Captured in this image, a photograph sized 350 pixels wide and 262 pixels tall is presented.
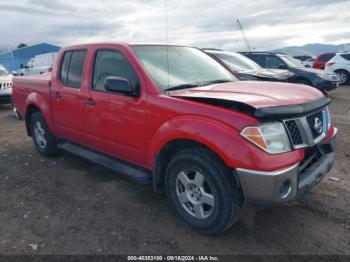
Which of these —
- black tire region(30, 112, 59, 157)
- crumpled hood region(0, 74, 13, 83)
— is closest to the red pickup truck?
black tire region(30, 112, 59, 157)

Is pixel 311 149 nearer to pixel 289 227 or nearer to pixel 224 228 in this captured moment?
pixel 289 227

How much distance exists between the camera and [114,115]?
3.67m

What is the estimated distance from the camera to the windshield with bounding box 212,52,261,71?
29.9ft

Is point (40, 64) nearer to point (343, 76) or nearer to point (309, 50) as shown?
point (343, 76)

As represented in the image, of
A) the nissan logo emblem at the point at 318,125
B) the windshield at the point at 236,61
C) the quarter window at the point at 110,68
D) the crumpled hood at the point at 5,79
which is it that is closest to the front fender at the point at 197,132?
the quarter window at the point at 110,68

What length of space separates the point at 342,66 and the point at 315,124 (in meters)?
14.8

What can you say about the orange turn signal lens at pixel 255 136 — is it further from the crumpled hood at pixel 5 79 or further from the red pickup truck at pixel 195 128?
the crumpled hood at pixel 5 79

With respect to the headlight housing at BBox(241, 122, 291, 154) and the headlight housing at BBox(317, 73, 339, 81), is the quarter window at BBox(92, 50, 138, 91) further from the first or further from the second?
the headlight housing at BBox(317, 73, 339, 81)

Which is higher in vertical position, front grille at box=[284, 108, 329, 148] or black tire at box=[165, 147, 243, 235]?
front grille at box=[284, 108, 329, 148]

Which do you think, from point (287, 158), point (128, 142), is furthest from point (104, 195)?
point (287, 158)

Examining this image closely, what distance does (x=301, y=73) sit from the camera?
10805mm

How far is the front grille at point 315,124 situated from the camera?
2.97m

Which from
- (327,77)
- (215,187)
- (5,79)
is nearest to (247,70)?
(327,77)

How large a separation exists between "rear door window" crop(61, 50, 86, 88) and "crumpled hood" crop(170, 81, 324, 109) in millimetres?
1700
